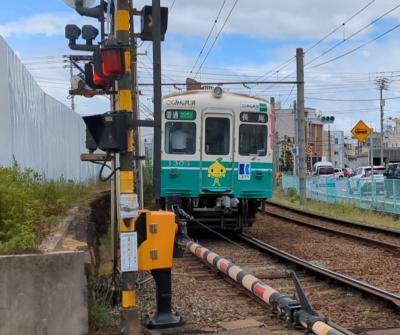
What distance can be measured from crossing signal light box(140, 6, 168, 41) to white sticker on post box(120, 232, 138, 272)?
200cm

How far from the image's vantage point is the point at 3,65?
891 cm

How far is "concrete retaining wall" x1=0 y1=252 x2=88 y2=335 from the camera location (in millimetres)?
5195

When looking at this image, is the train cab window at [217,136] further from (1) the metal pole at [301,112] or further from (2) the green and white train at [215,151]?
(1) the metal pole at [301,112]

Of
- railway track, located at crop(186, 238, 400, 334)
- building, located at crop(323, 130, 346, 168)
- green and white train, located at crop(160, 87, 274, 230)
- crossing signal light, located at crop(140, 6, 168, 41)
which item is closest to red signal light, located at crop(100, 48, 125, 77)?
crossing signal light, located at crop(140, 6, 168, 41)

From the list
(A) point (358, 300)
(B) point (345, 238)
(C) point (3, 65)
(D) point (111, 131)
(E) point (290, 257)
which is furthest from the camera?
(B) point (345, 238)

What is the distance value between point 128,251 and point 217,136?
8.40 metres

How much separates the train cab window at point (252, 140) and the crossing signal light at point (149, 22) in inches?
313

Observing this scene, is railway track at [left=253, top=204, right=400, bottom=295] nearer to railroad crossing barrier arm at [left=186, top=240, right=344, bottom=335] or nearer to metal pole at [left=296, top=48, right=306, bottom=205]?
railroad crossing barrier arm at [left=186, top=240, right=344, bottom=335]

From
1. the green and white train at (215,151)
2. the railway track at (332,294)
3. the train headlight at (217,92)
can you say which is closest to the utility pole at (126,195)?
the railway track at (332,294)

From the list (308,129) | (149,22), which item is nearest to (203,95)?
(149,22)

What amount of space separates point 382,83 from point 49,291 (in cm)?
7249

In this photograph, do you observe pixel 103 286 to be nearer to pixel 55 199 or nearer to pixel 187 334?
pixel 187 334

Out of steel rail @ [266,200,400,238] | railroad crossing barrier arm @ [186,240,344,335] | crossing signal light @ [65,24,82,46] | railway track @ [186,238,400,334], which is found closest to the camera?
railroad crossing barrier arm @ [186,240,344,335]

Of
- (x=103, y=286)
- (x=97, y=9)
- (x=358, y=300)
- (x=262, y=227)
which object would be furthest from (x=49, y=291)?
(x=262, y=227)
